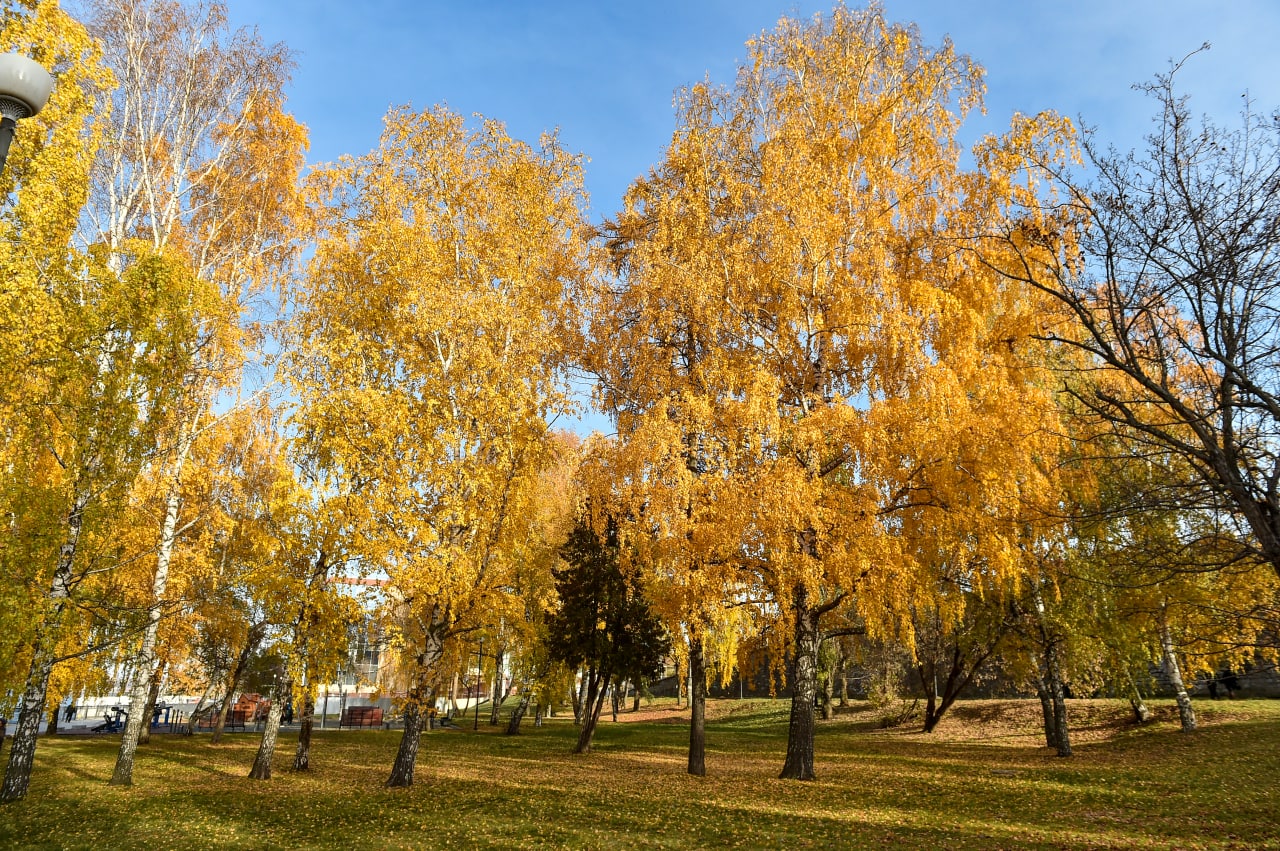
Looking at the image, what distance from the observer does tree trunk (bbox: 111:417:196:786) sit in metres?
12.9

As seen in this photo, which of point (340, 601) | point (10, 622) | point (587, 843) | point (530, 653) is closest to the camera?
point (10, 622)

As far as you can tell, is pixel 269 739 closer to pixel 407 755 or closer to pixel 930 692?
pixel 407 755

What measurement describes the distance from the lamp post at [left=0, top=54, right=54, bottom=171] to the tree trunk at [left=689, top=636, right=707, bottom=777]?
13.0m

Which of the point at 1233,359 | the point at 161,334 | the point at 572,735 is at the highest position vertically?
the point at 161,334

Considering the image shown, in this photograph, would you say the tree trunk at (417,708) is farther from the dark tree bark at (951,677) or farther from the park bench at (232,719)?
the park bench at (232,719)

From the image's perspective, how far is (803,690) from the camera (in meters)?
12.5

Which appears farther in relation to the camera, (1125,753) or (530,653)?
(530,653)

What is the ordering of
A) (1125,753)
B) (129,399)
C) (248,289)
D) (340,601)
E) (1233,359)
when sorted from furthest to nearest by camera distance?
1. (248,289)
2. (1125,753)
3. (340,601)
4. (129,399)
5. (1233,359)

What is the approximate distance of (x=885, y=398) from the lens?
11.8 meters

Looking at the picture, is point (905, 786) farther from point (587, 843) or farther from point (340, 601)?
point (340, 601)

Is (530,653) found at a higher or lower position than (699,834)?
higher

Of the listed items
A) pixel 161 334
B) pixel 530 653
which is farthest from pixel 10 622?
pixel 530 653

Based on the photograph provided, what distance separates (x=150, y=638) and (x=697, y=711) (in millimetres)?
12908

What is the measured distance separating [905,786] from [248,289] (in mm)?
18721
